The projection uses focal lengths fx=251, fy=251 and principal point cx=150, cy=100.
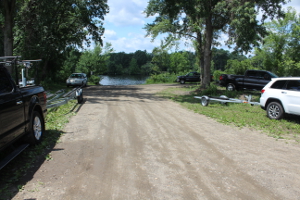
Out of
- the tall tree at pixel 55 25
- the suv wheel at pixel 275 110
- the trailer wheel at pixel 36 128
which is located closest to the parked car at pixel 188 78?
the tall tree at pixel 55 25

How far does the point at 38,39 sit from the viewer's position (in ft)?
68.7

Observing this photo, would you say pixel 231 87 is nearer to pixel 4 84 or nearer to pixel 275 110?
pixel 275 110

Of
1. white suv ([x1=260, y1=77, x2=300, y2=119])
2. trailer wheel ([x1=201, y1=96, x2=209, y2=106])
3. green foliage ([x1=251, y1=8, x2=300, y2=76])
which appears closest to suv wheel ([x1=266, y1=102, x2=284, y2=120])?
white suv ([x1=260, y1=77, x2=300, y2=119])

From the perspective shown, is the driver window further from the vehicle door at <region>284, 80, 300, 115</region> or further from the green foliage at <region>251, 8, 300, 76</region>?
the green foliage at <region>251, 8, 300, 76</region>

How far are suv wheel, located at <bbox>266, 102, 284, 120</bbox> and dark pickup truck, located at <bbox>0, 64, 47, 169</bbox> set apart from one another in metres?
8.13

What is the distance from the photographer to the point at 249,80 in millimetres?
19062

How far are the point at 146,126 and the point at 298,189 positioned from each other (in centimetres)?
504

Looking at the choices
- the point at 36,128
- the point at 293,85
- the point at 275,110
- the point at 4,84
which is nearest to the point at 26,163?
the point at 36,128

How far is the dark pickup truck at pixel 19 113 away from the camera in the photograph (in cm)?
451

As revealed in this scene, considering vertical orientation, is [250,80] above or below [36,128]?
above

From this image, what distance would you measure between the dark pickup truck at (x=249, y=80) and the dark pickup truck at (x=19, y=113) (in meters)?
16.1

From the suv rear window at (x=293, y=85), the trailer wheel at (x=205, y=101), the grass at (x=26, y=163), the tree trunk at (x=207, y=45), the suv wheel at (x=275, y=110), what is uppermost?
the tree trunk at (x=207, y=45)

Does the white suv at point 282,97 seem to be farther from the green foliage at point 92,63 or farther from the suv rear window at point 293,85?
the green foliage at point 92,63

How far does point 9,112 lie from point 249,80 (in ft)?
58.1
